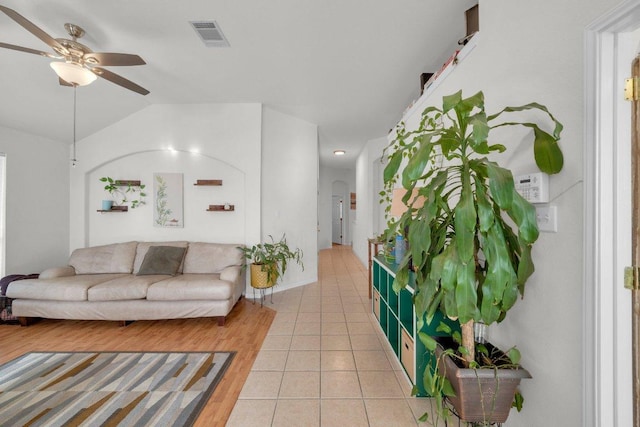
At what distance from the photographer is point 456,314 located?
1102 millimetres

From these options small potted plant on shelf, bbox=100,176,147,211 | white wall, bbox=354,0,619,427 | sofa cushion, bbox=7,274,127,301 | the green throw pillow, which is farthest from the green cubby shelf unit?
small potted plant on shelf, bbox=100,176,147,211

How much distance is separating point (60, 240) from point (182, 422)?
12.5 feet

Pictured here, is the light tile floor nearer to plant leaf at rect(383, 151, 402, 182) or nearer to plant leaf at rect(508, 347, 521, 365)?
plant leaf at rect(508, 347, 521, 365)

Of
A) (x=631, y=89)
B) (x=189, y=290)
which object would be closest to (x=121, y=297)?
(x=189, y=290)

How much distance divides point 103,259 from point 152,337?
1640 mm

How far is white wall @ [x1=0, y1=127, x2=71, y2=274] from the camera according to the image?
3.37 meters

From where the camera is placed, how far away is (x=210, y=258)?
373 centimetres

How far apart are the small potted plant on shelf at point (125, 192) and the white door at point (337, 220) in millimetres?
6884

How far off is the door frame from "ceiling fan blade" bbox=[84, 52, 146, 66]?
2.94 metres

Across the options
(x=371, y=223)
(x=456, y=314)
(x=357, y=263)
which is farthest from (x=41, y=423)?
(x=357, y=263)

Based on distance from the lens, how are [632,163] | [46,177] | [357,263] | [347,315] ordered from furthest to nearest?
[357,263], [46,177], [347,315], [632,163]

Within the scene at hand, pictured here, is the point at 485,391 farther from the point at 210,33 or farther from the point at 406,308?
the point at 210,33

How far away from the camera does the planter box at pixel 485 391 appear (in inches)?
47.6

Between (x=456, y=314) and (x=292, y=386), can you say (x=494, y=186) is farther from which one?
(x=292, y=386)
